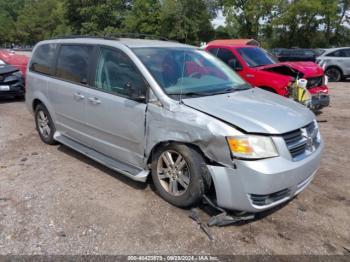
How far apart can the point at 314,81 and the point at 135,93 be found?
19.2ft

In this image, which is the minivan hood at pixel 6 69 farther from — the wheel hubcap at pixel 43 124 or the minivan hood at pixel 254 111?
the minivan hood at pixel 254 111

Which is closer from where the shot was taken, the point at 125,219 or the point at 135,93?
the point at 125,219

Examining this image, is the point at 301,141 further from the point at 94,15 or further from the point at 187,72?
the point at 94,15

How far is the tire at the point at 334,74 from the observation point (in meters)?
15.8

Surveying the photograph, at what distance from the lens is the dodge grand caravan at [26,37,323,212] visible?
3.24 metres

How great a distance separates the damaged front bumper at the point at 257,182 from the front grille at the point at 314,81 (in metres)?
5.27

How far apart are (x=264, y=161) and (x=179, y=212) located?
3.62 feet

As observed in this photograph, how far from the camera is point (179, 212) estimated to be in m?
3.73

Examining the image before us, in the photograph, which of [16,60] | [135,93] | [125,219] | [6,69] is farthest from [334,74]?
[125,219]

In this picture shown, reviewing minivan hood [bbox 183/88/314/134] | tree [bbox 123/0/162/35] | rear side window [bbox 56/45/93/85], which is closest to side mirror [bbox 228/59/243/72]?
minivan hood [bbox 183/88/314/134]

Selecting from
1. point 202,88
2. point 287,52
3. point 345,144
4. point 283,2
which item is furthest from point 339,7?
point 202,88

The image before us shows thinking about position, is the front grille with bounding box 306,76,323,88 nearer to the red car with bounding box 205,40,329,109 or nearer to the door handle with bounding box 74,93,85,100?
the red car with bounding box 205,40,329,109

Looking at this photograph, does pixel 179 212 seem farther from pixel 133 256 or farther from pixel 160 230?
pixel 133 256

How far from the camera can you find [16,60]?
11391 millimetres
